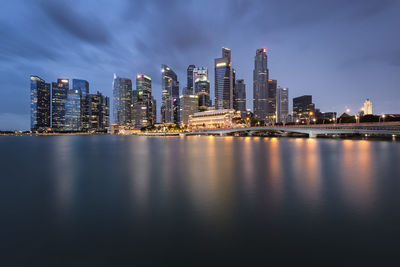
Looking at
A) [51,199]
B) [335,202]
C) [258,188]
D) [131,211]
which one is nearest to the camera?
[131,211]

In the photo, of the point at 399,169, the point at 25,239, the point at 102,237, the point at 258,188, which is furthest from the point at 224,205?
Answer: the point at 399,169

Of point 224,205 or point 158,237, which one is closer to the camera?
point 158,237

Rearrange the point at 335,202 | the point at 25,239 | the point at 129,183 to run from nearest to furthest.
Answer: the point at 25,239 < the point at 335,202 < the point at 129,183

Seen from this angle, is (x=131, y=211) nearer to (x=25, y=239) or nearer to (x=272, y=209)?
(x=25, y=239)

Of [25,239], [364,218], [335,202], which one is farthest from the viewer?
[335,202]

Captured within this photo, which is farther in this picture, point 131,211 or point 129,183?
point 129,183

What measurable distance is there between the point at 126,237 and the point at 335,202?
11.4 metres

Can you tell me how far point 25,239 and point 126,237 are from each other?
13.1ft

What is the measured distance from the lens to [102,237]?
7.96 m

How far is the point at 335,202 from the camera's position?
11.6 meters

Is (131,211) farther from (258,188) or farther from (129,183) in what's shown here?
(258,188)

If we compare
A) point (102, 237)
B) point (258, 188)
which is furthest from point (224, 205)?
point (102, 237)

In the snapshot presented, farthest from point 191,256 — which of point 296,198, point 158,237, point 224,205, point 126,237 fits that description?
point 296,198

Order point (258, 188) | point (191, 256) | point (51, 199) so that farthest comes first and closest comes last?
1. point (258, 188)
2. point (51, 199)
3. point (191, 256)
